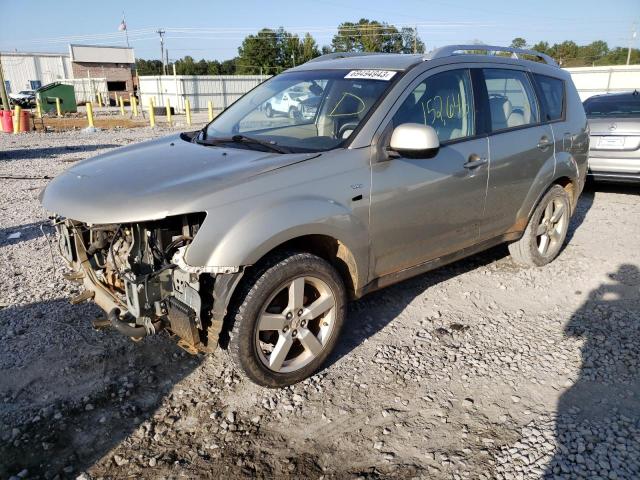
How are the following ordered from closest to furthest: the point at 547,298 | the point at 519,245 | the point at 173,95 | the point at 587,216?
the point at 547,298
the point at 519,245
the point at 587,216
the point at 173,95

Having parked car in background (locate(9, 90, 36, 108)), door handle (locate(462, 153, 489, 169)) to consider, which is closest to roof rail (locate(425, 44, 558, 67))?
door handle (locate(462, 153, 489, 169))

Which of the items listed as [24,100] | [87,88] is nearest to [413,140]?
[24,100]

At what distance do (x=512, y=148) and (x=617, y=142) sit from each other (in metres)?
4.25

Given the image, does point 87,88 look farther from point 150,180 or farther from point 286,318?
point 286,318

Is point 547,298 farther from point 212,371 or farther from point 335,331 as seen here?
point 212,371

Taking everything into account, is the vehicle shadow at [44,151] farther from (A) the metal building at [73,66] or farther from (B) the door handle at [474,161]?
(A) the metal building at [73,66]

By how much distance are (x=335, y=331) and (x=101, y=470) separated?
60.2 inches

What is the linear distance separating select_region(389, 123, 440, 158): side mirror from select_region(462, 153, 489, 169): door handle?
0.66 meters

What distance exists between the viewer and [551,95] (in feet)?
16.5

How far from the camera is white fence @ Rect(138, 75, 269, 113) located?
109 ft

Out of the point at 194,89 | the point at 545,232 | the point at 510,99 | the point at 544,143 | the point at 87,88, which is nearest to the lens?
the point at 510,99

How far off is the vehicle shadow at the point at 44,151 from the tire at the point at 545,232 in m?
12.1

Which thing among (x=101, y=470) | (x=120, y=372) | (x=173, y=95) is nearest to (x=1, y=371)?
(x=120, y=372)

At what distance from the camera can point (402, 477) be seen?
100.0 inches
